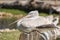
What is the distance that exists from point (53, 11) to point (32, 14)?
484cm

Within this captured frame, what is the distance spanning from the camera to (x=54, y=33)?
734cm

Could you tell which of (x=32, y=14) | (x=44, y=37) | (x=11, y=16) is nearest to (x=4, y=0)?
(x=11, y=16)

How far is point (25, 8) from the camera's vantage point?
1561 cm

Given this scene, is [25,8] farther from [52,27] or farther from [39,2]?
[52,27]

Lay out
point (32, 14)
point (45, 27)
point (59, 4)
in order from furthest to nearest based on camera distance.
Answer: point (59, 4)
point (32, 14)
point (45, 27)

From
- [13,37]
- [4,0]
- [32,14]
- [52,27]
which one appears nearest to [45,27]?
[52,27]

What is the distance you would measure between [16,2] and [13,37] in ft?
28.3

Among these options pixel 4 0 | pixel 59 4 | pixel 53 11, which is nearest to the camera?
pixel 53 11

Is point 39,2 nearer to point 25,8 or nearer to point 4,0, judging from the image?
point 25,8

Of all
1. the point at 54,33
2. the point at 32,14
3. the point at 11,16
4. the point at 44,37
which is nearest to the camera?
the point at 44,37

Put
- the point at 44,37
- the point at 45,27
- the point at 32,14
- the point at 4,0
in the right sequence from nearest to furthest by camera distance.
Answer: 1. the point at 44,37
2. the point at 45,27
3. the point at 32,14
4. the point at 4,0

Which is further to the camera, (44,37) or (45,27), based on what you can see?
(45,27)

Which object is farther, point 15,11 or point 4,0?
point 4,0

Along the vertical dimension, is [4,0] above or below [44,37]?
above
